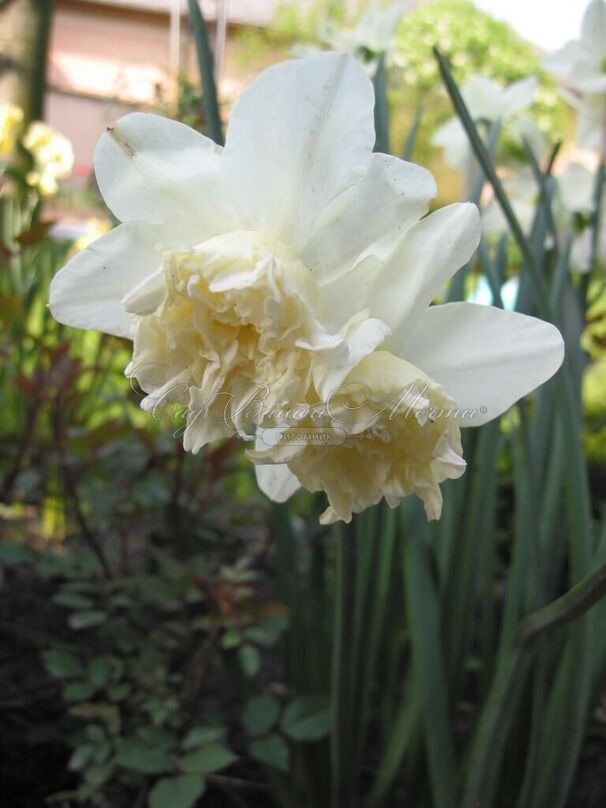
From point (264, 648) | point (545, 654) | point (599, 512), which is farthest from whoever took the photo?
point (599, 512)

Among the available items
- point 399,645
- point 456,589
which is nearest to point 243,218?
point 456,589

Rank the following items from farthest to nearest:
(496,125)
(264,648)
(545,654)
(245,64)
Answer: (245,64), (264,648), (496,125), (545,654)

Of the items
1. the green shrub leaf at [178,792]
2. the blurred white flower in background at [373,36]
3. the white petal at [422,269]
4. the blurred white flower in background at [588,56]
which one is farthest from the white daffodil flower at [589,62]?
the green shrub leaf at [178,792]

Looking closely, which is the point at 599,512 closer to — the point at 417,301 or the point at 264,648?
the point at 264,648

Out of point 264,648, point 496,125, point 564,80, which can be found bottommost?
point 264,648

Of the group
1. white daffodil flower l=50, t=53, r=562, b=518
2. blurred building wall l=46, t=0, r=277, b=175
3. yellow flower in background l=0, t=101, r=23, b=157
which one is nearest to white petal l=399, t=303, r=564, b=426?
white daffodil flower l=50, t=53, r=562, b=518

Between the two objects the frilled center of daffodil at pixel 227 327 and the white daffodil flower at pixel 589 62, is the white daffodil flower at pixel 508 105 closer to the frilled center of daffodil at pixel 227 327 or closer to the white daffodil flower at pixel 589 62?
the white daffodil flower at pixel 589 62

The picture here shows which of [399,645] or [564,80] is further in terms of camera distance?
[564,80]
